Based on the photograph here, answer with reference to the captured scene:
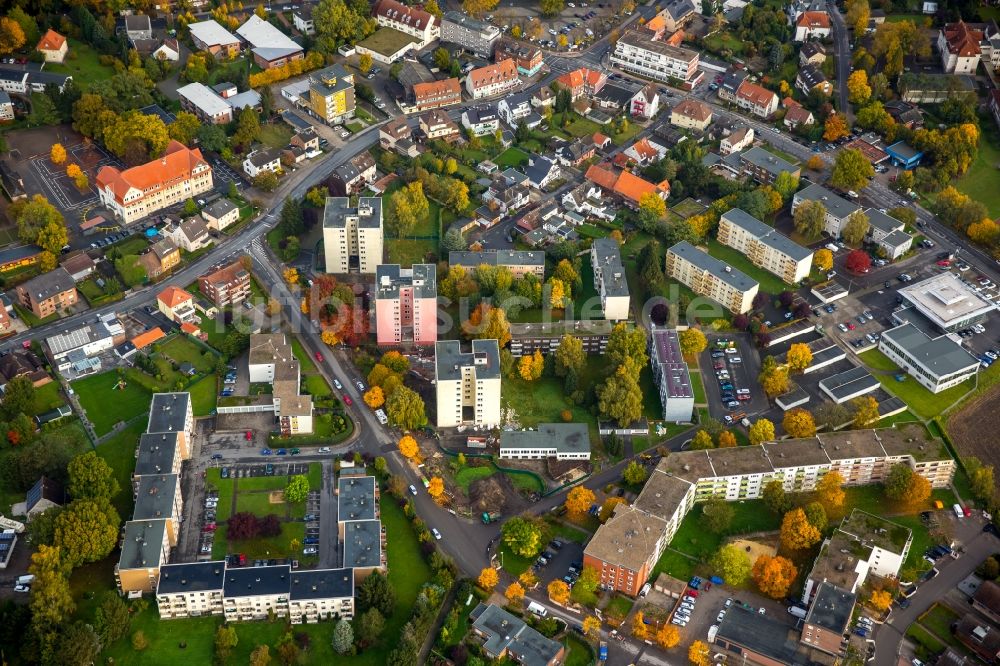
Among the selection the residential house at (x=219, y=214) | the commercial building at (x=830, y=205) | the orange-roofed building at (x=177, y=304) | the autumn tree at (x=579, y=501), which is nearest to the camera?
the autumn tree at (x=579, y=501)

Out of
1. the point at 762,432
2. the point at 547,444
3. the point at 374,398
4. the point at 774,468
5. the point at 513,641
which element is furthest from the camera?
the point at 374,398

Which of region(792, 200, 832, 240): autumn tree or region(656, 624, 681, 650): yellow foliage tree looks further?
region(792, 200, 832, 240): autumn tree

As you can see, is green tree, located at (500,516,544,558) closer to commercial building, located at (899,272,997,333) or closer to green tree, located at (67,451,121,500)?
green tree, located at (67,451,121,500)

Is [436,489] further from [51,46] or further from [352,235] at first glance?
[51,46]

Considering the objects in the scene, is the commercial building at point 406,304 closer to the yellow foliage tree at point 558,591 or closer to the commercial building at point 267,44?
the yellow foliage tree at point 558,591

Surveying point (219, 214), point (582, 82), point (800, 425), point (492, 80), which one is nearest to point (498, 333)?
point (800, 425)

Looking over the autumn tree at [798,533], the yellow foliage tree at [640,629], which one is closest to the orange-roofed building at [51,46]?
the yellow foliage tree at [640,629]

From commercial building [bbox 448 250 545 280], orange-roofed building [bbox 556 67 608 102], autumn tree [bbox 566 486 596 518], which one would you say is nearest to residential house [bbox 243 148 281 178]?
commercial building [bbox 448 250 545 280]
